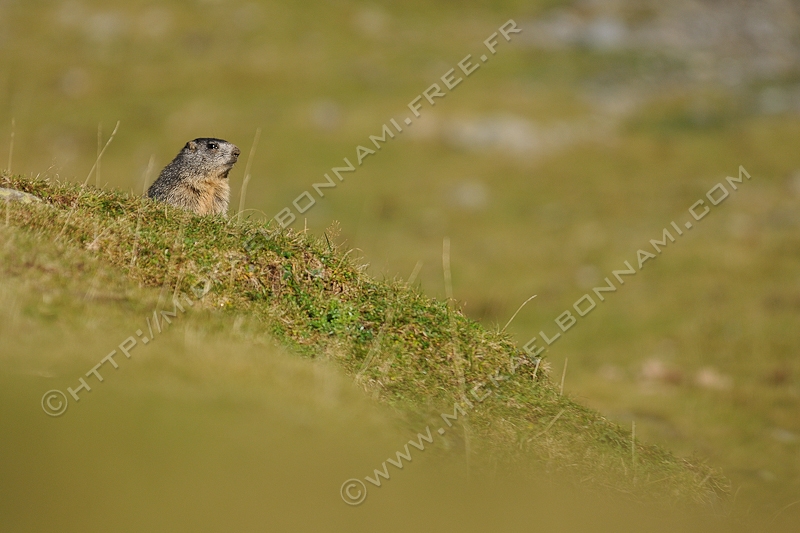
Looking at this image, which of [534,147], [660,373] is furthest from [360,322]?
[534,147]

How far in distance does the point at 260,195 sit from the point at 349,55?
1695 cm

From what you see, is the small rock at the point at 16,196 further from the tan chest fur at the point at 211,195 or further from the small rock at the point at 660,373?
the small rock at the point at 660,373

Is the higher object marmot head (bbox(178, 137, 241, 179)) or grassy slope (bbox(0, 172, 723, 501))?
marmot head (bbox(178, 137, 241, 179))

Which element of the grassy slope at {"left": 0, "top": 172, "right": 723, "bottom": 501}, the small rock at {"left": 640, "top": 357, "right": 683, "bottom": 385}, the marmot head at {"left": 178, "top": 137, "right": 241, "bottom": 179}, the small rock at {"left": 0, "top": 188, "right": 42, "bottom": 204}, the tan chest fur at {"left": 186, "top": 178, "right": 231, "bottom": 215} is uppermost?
the marmot head at {"left": 178, "top": 137, "right": 241, "bottom": 179}

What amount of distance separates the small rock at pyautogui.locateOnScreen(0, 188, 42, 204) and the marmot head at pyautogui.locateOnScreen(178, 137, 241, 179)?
334 centimetres

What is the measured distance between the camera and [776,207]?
30.2 meters

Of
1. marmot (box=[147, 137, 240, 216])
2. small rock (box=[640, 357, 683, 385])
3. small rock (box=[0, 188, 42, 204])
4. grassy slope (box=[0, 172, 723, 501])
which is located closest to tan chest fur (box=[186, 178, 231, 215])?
marmot (box=[147, 137, 240, 216])

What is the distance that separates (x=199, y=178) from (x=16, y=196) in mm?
3552

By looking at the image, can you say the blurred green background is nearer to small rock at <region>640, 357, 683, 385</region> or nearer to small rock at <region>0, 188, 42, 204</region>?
small rock at <region>640, 357, 683, 385</region>

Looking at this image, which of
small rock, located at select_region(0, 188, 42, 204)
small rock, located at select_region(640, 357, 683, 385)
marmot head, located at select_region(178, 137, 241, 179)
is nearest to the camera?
small rock, located at select_region(0, 188, 42, 204)

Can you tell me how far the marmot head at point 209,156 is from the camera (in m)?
12.6

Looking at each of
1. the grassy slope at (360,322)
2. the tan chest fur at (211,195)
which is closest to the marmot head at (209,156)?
the tan chest fur at (211,195)

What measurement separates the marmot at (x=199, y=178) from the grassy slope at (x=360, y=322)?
226cm

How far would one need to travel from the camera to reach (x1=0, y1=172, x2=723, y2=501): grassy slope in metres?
8.31
